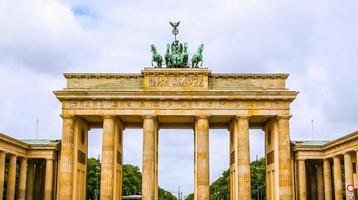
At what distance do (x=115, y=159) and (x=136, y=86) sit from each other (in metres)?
8.27

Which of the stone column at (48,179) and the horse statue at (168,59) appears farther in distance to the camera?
the horse statue at (168,59)

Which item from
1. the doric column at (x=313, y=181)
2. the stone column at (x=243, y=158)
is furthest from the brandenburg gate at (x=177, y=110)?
the doric column at (x=313, y=181)

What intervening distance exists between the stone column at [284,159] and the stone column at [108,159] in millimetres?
17438

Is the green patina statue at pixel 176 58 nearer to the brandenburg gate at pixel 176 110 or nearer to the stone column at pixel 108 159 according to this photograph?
the brandenburg gate at pixel 176 110

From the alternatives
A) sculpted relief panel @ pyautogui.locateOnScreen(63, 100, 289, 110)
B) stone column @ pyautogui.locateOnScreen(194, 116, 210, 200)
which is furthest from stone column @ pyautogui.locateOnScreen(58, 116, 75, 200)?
stone column @ pyautogui.locateOnScreen(194, 116, 210, 200)

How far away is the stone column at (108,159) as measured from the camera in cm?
5344

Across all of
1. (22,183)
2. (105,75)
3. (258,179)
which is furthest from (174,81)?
(258,179)

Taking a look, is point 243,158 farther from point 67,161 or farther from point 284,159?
point 67,161

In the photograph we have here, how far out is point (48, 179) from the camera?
2152 inches

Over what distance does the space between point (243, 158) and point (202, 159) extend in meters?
4.26

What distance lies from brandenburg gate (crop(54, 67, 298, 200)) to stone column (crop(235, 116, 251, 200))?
102 mm

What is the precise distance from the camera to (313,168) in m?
61.0

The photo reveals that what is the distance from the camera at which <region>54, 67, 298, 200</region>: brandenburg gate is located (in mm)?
53531

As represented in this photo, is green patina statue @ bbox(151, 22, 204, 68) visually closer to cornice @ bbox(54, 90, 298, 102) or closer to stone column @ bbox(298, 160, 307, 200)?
cornice @ bbox(54, 90, 298, 102)
